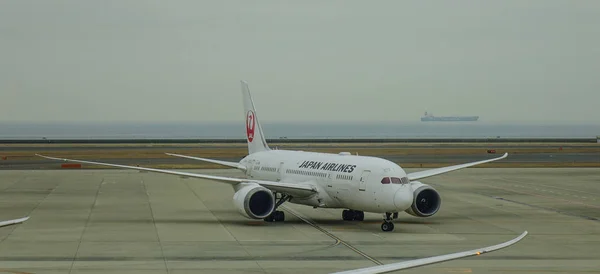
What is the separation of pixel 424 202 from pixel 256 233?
344 inches

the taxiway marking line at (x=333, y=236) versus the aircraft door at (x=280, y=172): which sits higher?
the aircraft door at (x=280, y=172)

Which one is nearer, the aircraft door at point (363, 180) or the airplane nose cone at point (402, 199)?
the airplane nose cone at point (402, 199)

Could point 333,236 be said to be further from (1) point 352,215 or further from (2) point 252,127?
(2) point 252,127

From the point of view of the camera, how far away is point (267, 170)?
2035 inches

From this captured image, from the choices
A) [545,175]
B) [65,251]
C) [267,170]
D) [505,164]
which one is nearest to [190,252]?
[65,251]

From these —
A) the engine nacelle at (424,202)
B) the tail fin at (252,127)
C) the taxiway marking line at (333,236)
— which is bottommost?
the taxiway marking line at (333,236)

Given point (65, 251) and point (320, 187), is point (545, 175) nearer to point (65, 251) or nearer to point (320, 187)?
point (320, 187)

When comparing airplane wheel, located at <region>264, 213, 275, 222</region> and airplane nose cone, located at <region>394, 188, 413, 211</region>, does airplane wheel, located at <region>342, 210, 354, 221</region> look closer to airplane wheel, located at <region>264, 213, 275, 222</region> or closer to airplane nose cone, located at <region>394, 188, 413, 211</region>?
airplane wheel, located at <region>264, 213, 275, 222</region>

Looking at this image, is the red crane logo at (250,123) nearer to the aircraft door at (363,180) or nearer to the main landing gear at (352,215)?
the main landing gear at (352,215)

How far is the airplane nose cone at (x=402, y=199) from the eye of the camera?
40.4m

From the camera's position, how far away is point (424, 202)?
146ft

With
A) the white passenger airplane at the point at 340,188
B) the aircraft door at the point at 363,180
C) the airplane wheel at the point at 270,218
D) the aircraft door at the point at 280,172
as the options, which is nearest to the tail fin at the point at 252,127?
the white passenger airplane at the point at 340,188

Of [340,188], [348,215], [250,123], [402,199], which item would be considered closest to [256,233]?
[340,188]

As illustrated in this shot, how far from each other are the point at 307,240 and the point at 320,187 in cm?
715
